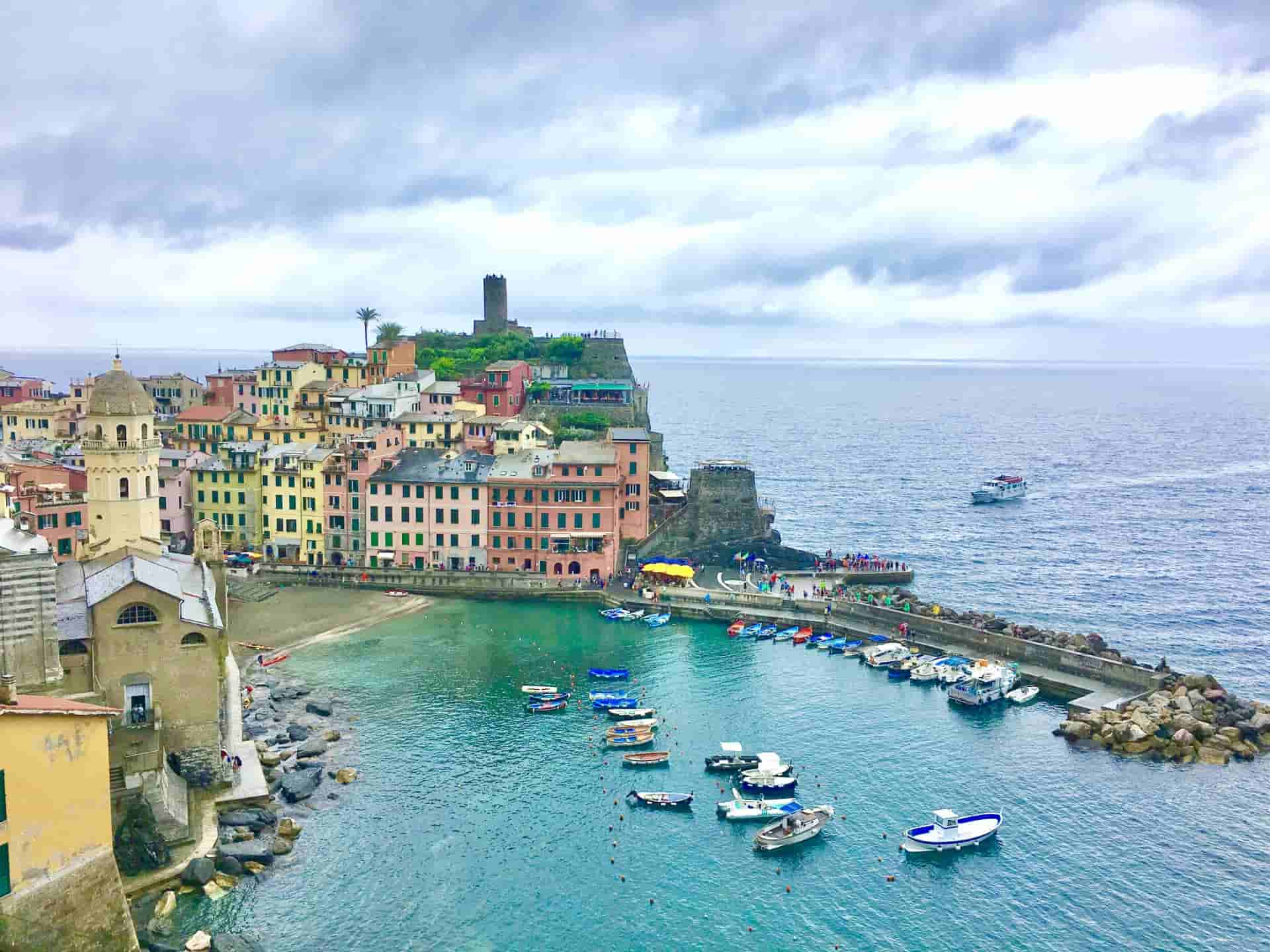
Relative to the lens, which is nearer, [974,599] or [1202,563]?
[974,599]

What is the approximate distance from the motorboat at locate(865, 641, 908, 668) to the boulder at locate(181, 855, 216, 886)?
4976 centimetres

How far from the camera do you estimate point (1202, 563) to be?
122 metres

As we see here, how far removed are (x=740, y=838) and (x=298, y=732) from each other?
2703cm

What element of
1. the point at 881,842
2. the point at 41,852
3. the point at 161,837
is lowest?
the point at 881,842

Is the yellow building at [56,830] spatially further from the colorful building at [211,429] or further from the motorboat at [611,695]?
the colorful building at [211,429]

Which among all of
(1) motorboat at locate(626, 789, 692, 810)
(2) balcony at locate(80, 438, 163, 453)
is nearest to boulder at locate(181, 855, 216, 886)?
(1) motorboat at locate(626, 789, 692, 810)

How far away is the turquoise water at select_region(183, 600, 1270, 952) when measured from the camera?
1852 inches

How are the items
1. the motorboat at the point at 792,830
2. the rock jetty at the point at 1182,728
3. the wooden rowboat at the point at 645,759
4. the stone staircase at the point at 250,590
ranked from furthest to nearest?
the stone staircase at the point at 250,590
the rock jetty at the point at 1182,728
the wooden rowboat at the point at 645,759
the motorboat at the point at 792,830

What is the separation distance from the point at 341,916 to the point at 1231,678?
66.1 meters

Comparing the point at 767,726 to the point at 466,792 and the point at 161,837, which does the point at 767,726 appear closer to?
the point at 466,792

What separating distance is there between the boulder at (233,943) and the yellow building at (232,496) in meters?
66.8

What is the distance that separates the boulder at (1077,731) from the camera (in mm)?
67500

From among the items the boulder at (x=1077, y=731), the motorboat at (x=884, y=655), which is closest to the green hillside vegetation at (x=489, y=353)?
the motorboat at (x=884, y=655)

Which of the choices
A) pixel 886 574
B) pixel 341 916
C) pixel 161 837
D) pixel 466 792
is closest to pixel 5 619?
pixel 161 837
